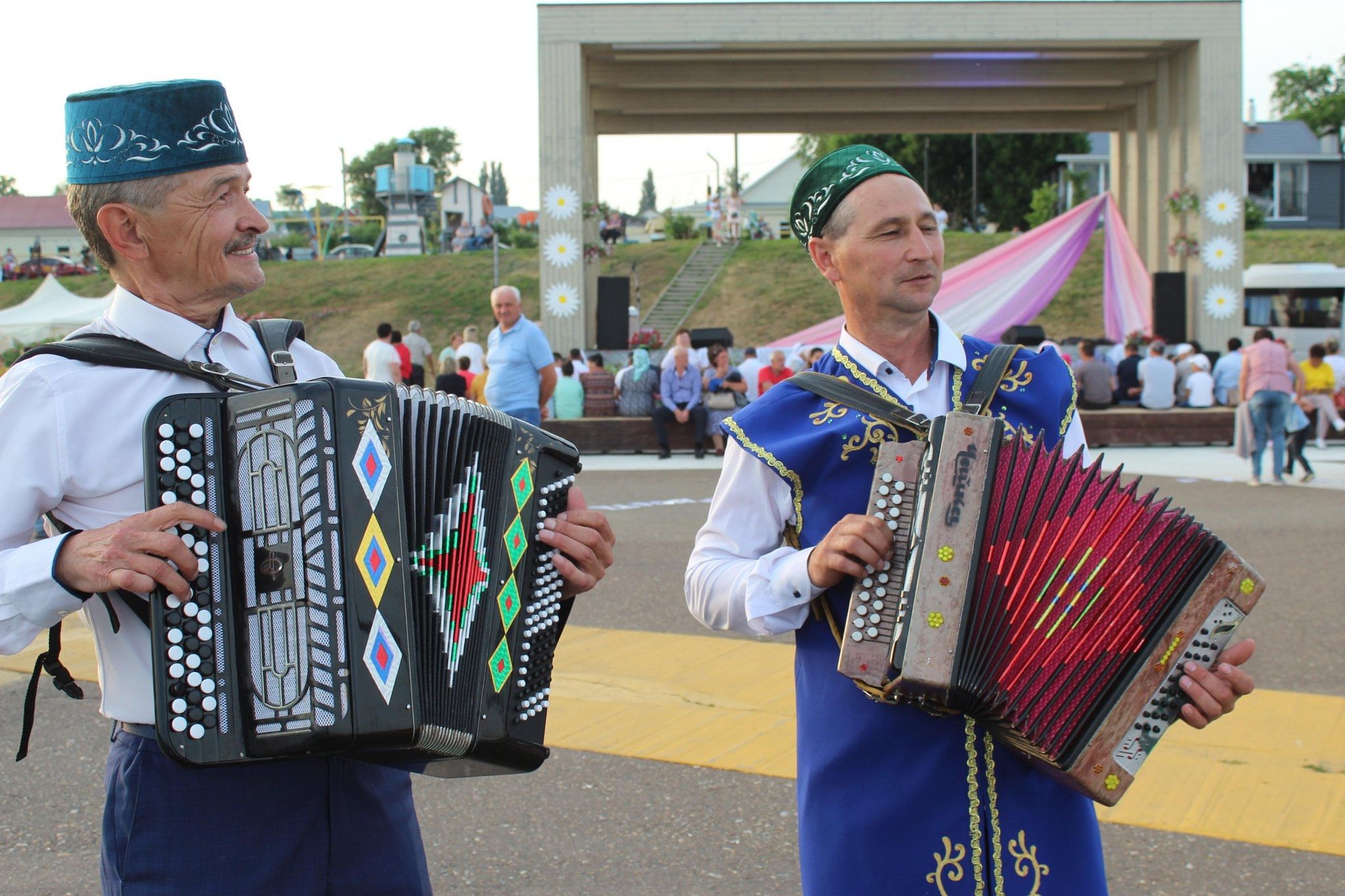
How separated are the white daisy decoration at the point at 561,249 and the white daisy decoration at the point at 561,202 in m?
0.39

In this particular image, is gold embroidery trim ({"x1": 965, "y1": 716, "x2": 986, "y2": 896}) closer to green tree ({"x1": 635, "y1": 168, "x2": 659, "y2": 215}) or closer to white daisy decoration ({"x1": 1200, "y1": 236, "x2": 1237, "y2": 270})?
white daisy decoration ({"x1": 1200, "y1": 236, "x2": 1237, "y2": 270})

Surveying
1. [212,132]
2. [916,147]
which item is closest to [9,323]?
[212,132]

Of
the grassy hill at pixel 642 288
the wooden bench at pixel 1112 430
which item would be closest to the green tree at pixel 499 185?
the grassy hill at pixel 642 288

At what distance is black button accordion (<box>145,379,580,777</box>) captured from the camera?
192 cm

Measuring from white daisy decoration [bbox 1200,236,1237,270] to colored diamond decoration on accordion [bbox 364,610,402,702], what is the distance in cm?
2594

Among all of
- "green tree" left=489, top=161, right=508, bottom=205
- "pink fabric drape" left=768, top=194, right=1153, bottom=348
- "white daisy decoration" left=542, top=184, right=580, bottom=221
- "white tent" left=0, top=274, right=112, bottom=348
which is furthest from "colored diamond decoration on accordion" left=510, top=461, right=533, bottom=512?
"green tree" left=489, top=161, right=508, bottom=205

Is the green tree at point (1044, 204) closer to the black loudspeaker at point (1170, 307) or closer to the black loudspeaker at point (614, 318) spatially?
the black loudspeaker at point (1170, 307)

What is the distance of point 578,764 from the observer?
4.83 meters

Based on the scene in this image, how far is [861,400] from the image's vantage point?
237 cm

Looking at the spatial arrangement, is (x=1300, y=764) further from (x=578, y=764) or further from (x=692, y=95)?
(x=692, y=95)

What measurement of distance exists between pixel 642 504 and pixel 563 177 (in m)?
13.9

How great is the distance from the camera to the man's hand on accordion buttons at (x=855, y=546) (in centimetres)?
212

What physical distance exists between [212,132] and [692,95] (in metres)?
27.6

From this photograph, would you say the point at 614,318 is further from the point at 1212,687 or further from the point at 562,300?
A: the point at 1212,687
